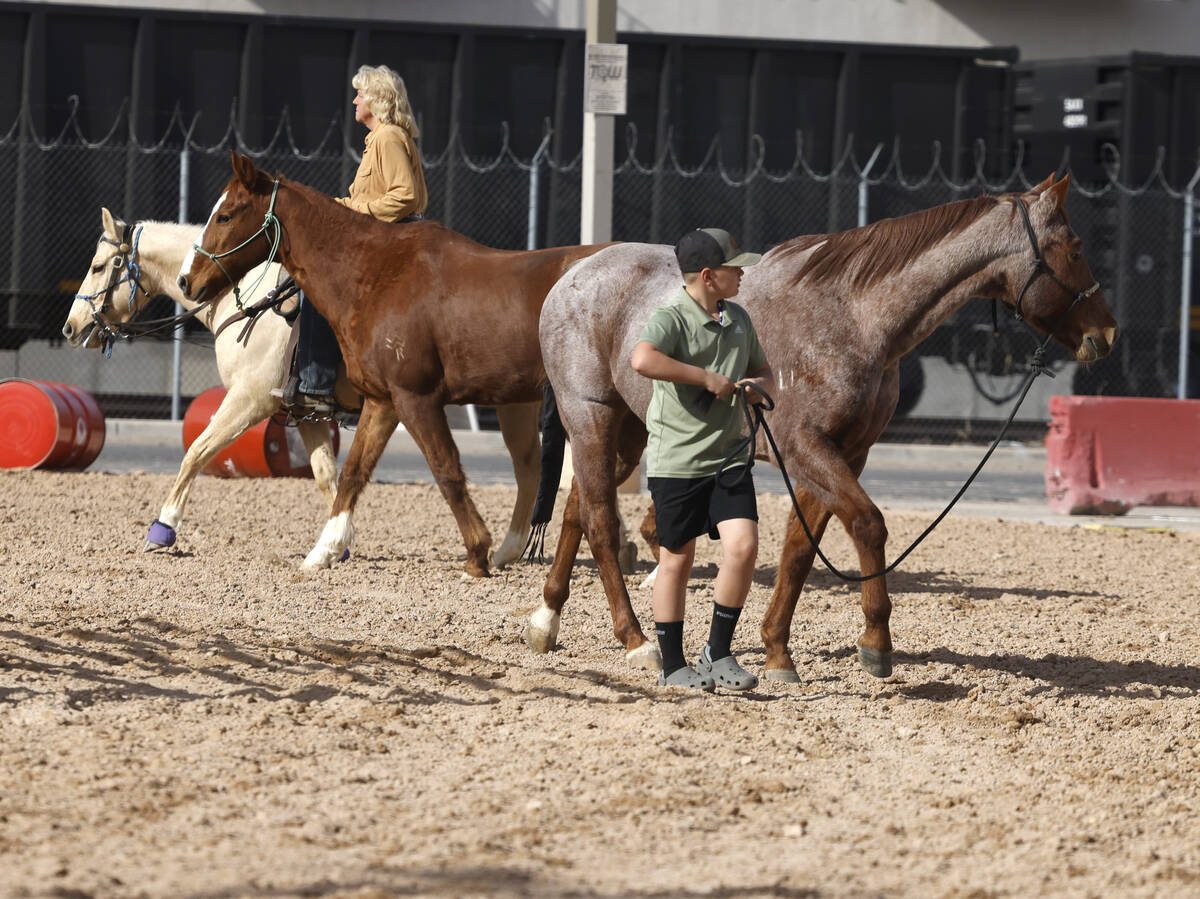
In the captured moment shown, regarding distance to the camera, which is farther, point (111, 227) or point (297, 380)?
point (111, 227)

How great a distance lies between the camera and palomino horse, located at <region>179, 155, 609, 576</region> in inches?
320

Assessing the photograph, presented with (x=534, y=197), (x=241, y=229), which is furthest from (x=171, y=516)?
(x=534, y=197)

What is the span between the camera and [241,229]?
28.6ft

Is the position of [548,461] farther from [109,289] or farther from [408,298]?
[109,289]

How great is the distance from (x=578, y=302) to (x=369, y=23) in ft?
39.6

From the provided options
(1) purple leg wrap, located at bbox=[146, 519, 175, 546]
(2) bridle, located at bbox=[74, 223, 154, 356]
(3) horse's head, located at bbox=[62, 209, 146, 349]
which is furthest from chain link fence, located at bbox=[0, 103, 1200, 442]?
(1) purple leg wrap, located at bbox=[146, 519, 175, 546]

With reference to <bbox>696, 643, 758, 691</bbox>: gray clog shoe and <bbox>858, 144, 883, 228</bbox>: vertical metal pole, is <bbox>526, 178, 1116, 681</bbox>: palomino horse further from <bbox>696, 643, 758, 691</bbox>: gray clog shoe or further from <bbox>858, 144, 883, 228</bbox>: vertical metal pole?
<bbox>858, 144, 883, 228</bbox>: vertical metal pole

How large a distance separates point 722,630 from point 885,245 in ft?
5.21

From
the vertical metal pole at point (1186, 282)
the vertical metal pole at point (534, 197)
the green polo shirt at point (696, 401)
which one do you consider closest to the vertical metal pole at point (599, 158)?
the vertical metal pole at point (534, 197)

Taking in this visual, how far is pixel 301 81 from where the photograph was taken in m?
18.0

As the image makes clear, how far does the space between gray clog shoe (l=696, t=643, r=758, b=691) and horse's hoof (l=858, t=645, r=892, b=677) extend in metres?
0.61

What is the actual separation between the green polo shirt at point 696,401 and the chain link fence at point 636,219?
1146 cm

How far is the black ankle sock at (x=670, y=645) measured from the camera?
6.09 metres

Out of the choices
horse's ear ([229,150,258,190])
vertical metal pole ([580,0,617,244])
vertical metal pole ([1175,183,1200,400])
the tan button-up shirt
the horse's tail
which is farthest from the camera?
vertical metal pole ([1175,183,1200,400])
